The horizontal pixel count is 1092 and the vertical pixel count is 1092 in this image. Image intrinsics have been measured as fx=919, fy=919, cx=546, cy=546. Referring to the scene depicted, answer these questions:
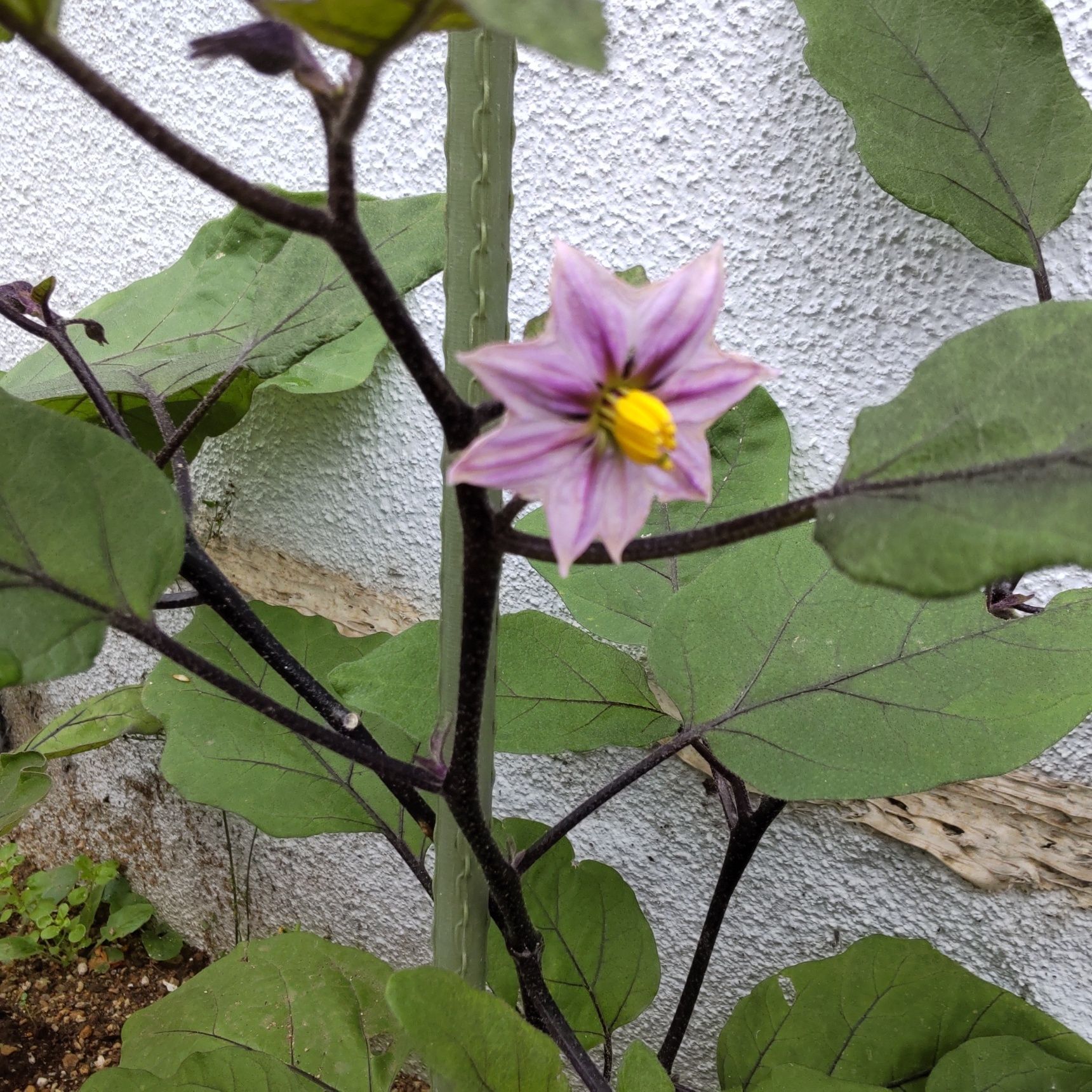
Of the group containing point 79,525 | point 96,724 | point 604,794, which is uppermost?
point 79,525

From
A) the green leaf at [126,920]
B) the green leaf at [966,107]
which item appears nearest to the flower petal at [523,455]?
the green leaf at [966,107]

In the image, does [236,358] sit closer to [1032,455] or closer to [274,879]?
[1032,455]

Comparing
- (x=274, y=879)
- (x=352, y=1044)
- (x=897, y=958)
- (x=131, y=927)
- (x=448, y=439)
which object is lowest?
(x=131, y=927)

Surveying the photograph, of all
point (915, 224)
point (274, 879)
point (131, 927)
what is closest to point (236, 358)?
point (915, 224)

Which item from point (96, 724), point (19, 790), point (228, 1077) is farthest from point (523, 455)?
point (96, 724)

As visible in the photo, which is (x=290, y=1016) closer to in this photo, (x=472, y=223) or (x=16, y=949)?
(x=472, y=223)

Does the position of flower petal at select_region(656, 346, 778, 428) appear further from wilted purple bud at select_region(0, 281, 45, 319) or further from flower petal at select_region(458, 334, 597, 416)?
wilted purple bud at select_region(0, 281, 45, 319)

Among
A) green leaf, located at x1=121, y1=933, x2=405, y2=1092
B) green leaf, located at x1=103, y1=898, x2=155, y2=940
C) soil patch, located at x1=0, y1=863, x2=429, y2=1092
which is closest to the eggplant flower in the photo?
green leaf, located at x1=121, y1=933, x2=405, y2=1092
